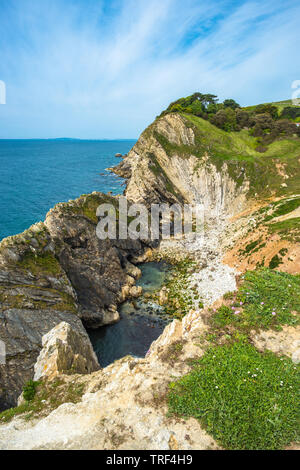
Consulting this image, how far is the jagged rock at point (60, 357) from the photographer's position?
1345cm

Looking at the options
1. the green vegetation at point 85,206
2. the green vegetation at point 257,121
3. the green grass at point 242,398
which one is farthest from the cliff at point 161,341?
the green vegetation at point 257,121

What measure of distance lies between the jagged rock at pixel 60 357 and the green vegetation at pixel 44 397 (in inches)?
33.3

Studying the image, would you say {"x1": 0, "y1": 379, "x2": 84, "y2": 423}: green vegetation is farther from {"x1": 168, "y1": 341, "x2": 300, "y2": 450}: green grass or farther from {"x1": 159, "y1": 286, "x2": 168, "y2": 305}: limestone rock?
{"x1": 159, "y1": 286, "x2": 168, "y2": 305}: limestone rock

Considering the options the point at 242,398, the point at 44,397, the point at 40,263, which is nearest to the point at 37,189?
the point at 40,263

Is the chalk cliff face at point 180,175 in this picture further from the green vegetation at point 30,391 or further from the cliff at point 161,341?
the green vegetation at point 30,391

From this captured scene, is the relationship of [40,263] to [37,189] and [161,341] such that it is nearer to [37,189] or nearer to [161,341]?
[161,341]

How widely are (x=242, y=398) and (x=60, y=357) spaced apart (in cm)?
1075

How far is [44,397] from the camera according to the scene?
11.5 metres

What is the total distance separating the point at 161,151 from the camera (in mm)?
60688

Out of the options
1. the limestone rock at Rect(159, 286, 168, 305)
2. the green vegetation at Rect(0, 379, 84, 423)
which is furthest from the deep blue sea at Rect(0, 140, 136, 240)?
the green vegetation at Rect(0, 379, 84, 423)

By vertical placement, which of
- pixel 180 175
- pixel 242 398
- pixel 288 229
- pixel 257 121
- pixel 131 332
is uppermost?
pixel 257 121

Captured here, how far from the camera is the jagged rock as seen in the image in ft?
44.1
